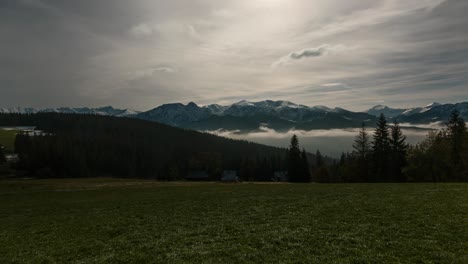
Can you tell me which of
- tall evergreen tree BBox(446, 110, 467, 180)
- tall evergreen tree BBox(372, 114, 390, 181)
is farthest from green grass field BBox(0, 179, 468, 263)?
tall evergreen tree BBox(372, 114, 390, 181)

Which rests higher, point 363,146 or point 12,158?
point 363,146

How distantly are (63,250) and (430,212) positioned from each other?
27.7m

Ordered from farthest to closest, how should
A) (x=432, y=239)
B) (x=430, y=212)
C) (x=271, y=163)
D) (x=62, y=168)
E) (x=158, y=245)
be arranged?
(x=271, y=163) < (x=62, y=168) < (x=430, y=212) < (x=158, y=245) < (x=432, y=239)

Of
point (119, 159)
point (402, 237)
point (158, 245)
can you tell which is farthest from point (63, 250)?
point (119, 159)

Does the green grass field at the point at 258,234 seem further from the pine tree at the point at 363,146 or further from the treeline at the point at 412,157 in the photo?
the pine tree at the point at 363,146

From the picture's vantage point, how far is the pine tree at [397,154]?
8569cm

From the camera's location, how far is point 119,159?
199 meters

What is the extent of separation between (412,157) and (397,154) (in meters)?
8.08

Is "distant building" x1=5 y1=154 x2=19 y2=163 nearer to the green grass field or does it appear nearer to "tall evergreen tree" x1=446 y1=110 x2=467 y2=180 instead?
the green grass field

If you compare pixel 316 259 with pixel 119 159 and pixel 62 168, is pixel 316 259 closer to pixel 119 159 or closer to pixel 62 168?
pixel 62 168

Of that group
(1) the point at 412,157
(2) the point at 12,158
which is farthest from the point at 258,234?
(2) the point at 12,158

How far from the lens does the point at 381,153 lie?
287 feet

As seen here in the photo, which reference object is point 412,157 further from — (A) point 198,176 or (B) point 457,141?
(A) point 198,176

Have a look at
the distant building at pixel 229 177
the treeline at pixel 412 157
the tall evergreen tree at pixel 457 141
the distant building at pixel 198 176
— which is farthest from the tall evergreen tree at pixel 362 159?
the distant building at pixel 198 176
